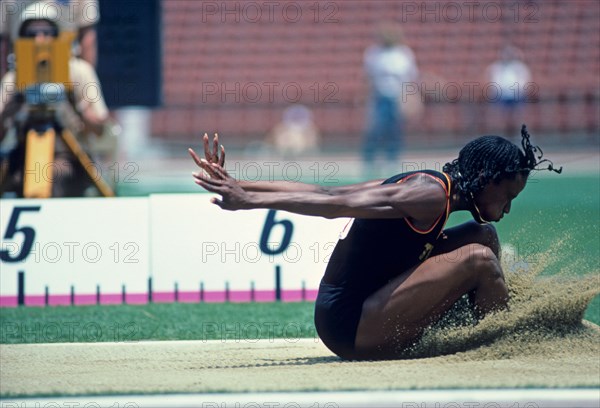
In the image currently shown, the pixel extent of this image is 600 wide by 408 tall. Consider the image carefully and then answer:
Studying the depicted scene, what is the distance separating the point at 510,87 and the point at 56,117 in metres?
14.5

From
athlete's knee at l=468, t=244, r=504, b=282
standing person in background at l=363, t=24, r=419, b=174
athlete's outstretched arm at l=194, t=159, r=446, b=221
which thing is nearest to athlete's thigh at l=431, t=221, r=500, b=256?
athlete's knee at l=468, t=244, r=504, b=282

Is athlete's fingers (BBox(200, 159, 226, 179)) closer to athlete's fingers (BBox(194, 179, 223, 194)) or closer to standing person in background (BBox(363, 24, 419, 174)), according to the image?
athlete's fingers (BBox(194, 179, 223, 194))

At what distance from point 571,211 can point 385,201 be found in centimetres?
766

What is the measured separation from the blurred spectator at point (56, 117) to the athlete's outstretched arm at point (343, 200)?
17.9ft

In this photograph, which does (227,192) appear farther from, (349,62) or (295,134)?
(349,62)

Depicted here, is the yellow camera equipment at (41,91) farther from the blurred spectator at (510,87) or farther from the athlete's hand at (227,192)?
the blurred spectator at (510,87)

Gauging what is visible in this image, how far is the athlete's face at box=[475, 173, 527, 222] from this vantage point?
5160mm

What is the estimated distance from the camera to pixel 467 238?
526cm

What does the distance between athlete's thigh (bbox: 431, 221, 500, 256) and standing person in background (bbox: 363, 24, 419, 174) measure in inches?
463

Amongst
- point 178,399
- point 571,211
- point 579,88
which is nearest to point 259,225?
point 178,399

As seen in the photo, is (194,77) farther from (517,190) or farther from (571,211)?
(517,190)

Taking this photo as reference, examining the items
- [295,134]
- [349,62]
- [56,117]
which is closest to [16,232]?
[56,117]

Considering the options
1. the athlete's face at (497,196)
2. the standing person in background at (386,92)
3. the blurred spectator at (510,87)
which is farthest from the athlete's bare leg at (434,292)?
the blurred spectator at (510,87)

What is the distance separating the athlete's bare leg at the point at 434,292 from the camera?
5094mm
